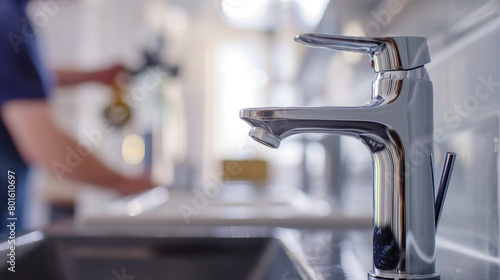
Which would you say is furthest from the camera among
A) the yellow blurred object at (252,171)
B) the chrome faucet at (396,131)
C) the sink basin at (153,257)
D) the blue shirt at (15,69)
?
the yellow blurred object at (252,171)

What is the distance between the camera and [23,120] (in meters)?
1.08

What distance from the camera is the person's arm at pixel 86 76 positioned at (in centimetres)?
137

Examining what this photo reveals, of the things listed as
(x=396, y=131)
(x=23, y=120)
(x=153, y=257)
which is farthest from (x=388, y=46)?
(x=23, y=120)

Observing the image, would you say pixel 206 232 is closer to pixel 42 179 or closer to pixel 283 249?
pixel 283 249

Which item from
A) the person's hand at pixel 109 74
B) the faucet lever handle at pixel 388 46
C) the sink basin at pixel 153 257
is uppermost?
the person's hand at pixel 109 74

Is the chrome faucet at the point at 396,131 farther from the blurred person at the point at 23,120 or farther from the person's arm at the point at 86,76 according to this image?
the person's arm at the point at 86,76

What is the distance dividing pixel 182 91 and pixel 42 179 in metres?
1.32

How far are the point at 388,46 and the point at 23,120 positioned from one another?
1026mm

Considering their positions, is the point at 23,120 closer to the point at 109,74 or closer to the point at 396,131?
the point at 109,74

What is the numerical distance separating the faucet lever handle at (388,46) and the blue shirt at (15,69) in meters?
0.94

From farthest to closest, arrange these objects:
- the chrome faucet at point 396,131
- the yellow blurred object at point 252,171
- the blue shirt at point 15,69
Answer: the yellow blurred object at point 252,171, the blue shirt at point 15,69, the chrome faucet at point 396,131

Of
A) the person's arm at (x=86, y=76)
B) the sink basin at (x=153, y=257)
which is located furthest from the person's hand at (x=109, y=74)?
the sink basin at (x=153, y=257)

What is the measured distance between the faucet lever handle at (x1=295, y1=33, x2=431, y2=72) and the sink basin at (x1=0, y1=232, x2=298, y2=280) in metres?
0.28

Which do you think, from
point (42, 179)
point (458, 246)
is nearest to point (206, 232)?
point (458, 246)
